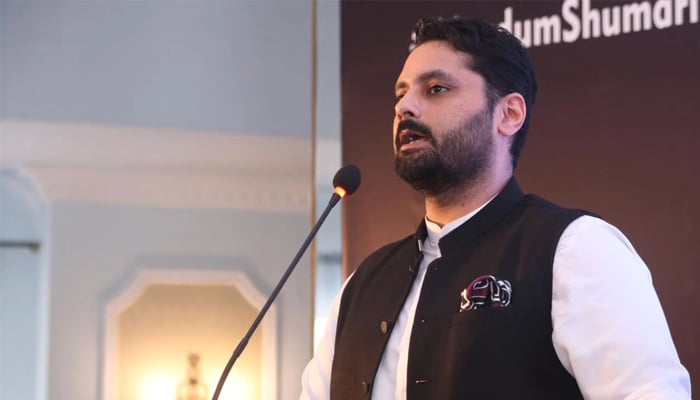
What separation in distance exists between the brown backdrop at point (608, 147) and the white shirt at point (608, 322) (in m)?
0.71

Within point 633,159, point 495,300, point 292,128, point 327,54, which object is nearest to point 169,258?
point 292,128

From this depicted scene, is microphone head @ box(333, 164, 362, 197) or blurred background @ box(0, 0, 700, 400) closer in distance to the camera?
microphone head @ box(333, 164, 362, 197)

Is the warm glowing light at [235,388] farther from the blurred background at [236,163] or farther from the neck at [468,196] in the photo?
the neck at [468,196]

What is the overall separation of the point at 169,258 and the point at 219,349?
0.49 metres

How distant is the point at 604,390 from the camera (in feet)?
4.67

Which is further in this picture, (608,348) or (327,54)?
(327,54)

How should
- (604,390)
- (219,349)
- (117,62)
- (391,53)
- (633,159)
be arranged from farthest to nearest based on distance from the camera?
(219,349) → (117,62) → (391,53) → (633,159) → (604,390)

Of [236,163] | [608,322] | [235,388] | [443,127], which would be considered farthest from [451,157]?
[235,388]

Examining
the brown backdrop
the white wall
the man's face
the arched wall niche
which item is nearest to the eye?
the man's face

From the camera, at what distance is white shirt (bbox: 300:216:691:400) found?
141cm

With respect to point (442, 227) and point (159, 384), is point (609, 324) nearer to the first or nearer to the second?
point (442, 227)

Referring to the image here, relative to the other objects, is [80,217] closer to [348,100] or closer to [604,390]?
[348,100]

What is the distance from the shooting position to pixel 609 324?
4.75 feet

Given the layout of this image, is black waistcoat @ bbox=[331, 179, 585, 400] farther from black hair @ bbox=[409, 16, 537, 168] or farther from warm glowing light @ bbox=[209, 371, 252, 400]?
warm glowing light @ bbox=[209, 371, 252, 400]
